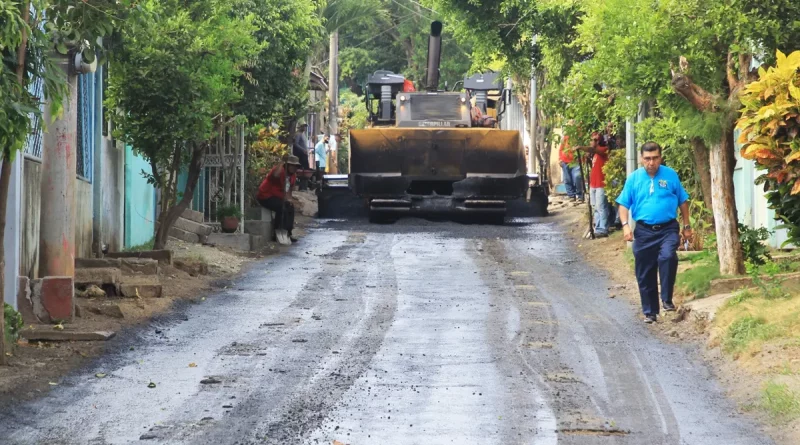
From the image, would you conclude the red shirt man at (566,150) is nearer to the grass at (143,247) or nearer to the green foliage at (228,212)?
the green foliage at (228,212)

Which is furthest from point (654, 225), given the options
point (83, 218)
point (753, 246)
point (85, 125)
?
point (85, 125)

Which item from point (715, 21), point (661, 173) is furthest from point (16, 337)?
point (715, 21)

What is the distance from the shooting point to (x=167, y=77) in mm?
16766

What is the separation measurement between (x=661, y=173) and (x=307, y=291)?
15.0 ft

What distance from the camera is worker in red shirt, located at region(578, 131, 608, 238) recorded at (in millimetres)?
21484

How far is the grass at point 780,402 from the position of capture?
8047 mm

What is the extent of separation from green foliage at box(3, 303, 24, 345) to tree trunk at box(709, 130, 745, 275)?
7250mm

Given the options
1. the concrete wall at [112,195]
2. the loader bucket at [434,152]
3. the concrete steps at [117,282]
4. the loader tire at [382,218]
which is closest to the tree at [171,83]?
the concrete wall at [112,195]

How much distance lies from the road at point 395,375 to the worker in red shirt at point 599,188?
547 cm

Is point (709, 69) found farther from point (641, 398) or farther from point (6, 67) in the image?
point (6, 67)

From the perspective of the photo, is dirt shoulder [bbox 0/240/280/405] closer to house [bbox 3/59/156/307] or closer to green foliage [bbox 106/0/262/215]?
house [bbox 3/59/156/307]

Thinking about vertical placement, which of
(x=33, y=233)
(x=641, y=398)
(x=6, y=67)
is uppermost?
(x=6, y=67)

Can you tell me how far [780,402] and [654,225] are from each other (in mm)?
4465

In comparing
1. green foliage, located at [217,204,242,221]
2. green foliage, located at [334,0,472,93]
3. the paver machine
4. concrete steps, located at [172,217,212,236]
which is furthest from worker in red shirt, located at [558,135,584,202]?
green foliage, located at [334,0,472,93]
